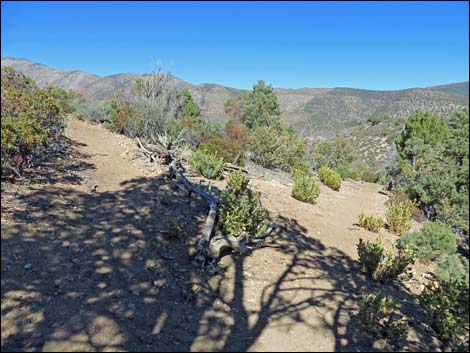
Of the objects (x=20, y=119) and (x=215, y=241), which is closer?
(x=215, y=241)

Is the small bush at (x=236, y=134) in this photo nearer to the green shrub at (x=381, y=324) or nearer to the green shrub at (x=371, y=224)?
the green shrub at (x=371, y=224)

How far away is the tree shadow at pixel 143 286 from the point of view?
10.6 ft

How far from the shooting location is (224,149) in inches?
586

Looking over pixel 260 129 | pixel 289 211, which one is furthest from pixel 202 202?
pixel 260 129

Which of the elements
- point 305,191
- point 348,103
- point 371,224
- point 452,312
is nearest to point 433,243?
point 371,224

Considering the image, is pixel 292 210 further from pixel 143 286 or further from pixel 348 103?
pixel 348 103

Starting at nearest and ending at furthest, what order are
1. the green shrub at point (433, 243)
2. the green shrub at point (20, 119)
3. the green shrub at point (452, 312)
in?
the green shrub at point (452, 312) → the green shrub at point (20, 119) → the green shrub at point (433, 243)

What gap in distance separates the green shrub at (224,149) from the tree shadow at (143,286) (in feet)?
26.1

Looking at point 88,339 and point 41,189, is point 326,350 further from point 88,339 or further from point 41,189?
point 41,189

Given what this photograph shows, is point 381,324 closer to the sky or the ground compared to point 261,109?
closer to the ground

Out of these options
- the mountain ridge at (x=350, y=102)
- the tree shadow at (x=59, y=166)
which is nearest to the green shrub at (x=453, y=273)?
the tree shadow at (x=59, y=166)

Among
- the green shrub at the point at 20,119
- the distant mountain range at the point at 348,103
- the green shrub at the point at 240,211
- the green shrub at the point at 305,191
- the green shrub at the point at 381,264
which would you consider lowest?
the green shrub at the point at 381,264

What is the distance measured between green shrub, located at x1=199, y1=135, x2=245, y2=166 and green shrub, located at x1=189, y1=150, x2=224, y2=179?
10.1 ft

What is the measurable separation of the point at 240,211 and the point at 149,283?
84.4 inches
